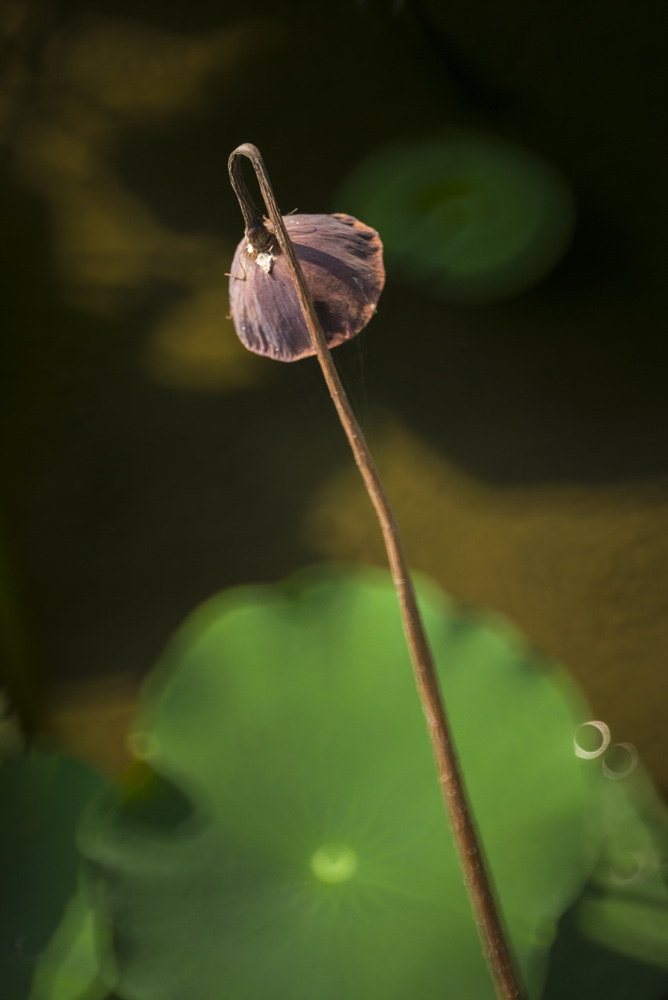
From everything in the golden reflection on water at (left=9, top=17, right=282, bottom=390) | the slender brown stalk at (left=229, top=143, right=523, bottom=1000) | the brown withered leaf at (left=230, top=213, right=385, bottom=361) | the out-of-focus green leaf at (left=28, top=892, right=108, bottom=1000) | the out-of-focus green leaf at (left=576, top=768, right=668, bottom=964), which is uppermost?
the golden reflection on water at (left=9, top=17, right=282, bottom=390)

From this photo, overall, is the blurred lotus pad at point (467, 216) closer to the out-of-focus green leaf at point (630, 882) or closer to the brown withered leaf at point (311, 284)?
the out-of-focus green leaf at point (630, 882)

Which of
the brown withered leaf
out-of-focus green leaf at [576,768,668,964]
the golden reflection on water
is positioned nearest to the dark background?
the golden reflection on water

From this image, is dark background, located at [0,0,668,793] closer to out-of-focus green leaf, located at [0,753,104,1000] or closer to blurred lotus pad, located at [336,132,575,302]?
blurred lotus pad, located at [336,132,575,302]

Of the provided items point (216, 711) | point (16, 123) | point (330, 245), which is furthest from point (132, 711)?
point (16, 123)

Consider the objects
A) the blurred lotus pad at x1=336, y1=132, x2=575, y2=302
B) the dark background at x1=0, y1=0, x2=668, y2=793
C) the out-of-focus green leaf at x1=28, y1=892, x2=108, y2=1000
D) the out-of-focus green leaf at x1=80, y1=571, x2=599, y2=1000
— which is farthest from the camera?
the blurred lotus pad at x1=336, y1=132, x2=575, y2=302

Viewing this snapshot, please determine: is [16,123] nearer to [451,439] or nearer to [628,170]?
[451,439]

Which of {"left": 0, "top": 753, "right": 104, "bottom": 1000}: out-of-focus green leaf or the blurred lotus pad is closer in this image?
{"left": 0, "top": 753, "right": 104, "bottom": 1000}: out-of-focus green leaf

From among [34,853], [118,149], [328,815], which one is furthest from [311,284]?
[118,149]

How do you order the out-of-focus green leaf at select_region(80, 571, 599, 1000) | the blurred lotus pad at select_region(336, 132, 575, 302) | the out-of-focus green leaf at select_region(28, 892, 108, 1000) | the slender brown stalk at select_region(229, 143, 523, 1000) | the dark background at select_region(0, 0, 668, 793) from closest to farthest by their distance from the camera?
the slender brown stalk at select_region(229, 143, 523, 1000) < the out-of-focus green leaf at select_region(80, 571, 599, 1000) < the out-of-focus green leaf at select_region(28, 892, 108, 1000) < the dark background at select_region(0, 0, 668, 793) < the blurred lotus pad at select_region(336, 132, 575, 302)
